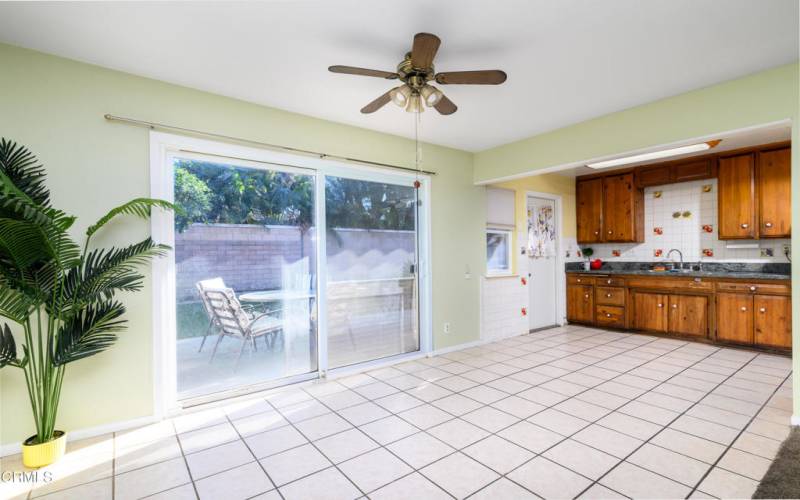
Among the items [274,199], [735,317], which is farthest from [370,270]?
[735,317]

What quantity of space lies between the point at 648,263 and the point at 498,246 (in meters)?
2.43

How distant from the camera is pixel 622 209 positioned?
574 centimetres

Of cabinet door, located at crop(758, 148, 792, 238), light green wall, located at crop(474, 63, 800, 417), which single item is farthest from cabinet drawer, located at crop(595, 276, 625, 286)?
light green wall, located at crop(474, 63, 800, 417)

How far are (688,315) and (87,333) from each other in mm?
6296

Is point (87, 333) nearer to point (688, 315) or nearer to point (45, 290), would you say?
point (45, 290)

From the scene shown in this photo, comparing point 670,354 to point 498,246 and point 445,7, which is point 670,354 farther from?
point 445,7

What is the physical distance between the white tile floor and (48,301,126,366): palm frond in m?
0.65

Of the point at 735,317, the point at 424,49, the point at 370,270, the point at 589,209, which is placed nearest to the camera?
the point at 424,49

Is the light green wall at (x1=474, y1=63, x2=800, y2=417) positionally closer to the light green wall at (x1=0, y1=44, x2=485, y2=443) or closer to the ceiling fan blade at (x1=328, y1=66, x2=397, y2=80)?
the ceiling fan blade at (x1=328, y1=66, x2=397, y2=80)

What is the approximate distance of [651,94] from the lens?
3.17 m

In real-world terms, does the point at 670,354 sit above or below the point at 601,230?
below

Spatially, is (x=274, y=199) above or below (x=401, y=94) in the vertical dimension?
below

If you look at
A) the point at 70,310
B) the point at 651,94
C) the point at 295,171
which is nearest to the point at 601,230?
the point at 651,94

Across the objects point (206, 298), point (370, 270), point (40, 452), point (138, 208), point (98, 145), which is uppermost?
point (98, 145)
